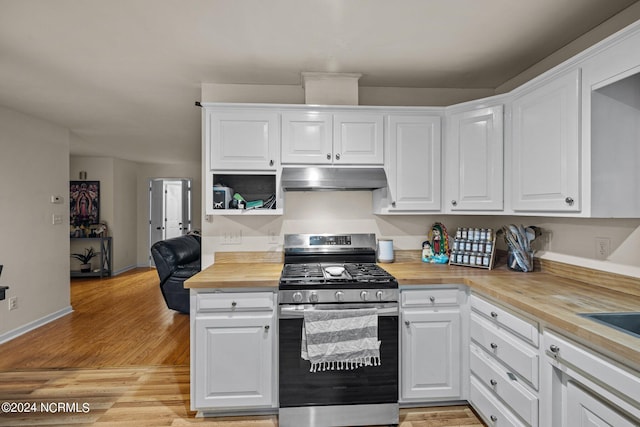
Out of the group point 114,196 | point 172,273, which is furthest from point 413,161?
point 114,196

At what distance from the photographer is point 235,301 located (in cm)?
209

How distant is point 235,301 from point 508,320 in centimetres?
160

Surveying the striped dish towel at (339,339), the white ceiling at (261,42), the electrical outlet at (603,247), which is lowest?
the striped dish towel at (339,339)

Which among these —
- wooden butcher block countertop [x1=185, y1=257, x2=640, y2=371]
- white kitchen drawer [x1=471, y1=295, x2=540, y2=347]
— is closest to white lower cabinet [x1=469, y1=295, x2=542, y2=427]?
white kitchen drawer [x1=471, y1=295, x2=540, y2=347]

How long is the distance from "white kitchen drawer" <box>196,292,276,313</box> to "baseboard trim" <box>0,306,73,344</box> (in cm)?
302

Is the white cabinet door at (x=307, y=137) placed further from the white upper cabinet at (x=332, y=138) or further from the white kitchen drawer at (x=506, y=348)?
the white kitchen drawer at (x=506, y=348)

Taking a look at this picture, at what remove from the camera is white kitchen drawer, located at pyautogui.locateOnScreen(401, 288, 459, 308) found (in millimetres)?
2174

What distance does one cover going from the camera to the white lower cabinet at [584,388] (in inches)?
45.0

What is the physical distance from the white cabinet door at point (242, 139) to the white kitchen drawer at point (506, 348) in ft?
5.90

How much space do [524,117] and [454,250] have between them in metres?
1.11

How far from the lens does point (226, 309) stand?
210 centimetres

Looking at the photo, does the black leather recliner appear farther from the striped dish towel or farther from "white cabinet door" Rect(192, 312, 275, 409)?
the striped dish towel

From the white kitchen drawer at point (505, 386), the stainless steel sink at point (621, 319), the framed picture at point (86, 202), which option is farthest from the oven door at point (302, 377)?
the framed picture at point (86, 202)

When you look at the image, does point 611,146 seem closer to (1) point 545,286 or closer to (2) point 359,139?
(1) point 545,286
